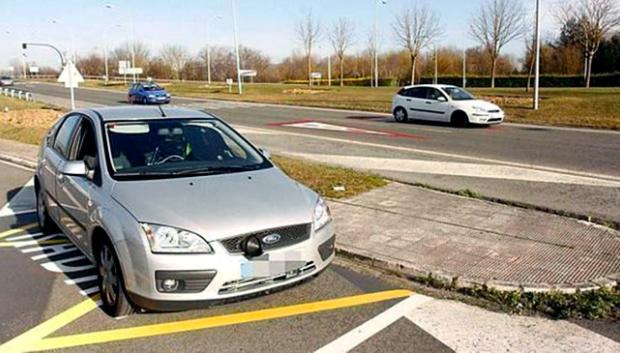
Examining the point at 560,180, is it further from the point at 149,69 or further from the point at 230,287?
the point at 149,69

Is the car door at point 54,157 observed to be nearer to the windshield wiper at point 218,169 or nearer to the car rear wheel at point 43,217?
the car rear wheel at point 43,217

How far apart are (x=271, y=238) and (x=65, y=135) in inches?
124

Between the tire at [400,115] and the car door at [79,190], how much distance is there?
1610cm

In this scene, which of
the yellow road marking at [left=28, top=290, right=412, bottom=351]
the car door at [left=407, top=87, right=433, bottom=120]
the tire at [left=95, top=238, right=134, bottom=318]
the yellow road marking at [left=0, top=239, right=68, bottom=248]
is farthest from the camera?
the car door at [left=407, top=87, right=433, bottom=120]

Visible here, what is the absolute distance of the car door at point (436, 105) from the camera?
18.5 m

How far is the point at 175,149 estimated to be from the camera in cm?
481

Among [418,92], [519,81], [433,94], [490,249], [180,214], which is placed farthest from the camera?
[519,81]

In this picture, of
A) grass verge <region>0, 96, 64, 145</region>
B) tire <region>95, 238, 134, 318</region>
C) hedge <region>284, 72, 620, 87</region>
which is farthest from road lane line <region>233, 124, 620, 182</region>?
hedge <region>284, 72, 620, 87</region>

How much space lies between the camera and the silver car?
3.55m

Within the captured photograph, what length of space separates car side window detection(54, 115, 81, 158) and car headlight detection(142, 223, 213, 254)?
7.64 ft

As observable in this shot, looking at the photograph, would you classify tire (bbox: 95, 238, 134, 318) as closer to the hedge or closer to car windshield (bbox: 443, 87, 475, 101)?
car windshield (bbox: 443, 87, 475, 101)

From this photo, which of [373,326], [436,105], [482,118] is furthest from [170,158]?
[436,105]

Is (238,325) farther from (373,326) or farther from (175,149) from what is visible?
(175,149)

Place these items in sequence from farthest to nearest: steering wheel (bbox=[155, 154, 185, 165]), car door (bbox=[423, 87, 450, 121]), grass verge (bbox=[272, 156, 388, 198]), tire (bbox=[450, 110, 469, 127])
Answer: car door (bbox=[423, 87, 450, 121]) → tire (bbox=[450, 110, 469, 127]) → grass verge (bbox=[272, 156, 388, 198]) → steering wheel (bbox=[155, 154, 185, 165])
